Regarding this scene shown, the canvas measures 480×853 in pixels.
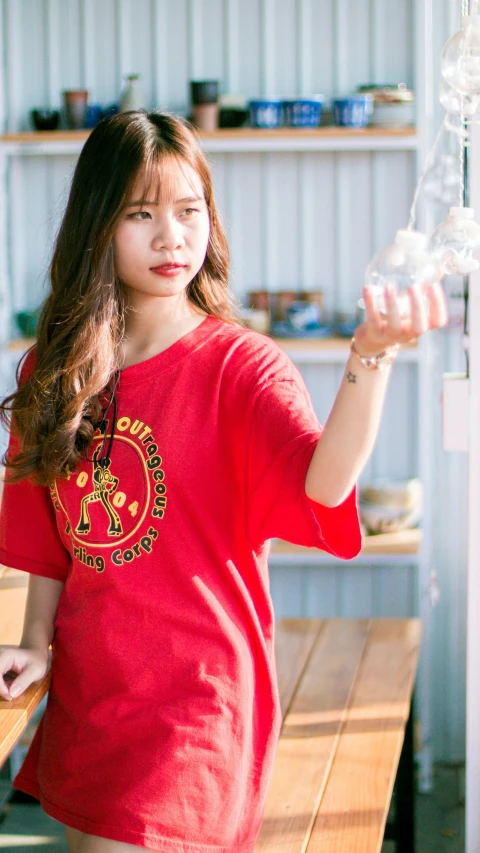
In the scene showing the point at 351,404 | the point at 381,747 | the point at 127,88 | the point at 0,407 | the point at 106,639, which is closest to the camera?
the point at 351,404

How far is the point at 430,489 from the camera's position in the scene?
→ 3.49 m

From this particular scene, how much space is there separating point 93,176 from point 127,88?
6.58ft

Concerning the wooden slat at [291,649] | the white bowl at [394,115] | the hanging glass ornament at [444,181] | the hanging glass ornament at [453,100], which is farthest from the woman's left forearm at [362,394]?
the white bowl at [394,115]

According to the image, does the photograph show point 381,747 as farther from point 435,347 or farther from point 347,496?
point 435,347

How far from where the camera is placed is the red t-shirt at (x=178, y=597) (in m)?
1.44

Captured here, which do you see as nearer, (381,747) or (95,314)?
(95,314)

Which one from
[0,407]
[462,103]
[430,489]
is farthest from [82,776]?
[430,489]

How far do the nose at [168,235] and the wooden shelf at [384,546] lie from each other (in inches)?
74.9

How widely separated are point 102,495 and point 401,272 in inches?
24.0

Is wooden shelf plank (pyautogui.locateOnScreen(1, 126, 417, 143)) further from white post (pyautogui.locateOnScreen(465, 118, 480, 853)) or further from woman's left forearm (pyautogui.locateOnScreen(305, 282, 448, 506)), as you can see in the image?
woman's left forearm (pyautogui.locateOnScreen(305, 282, 448, 506))

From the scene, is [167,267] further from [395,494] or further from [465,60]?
[395,494]

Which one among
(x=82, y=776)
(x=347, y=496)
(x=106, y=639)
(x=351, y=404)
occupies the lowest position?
(x=82, y=776)

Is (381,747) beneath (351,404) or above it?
beneath

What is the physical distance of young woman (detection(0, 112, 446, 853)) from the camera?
145cm
